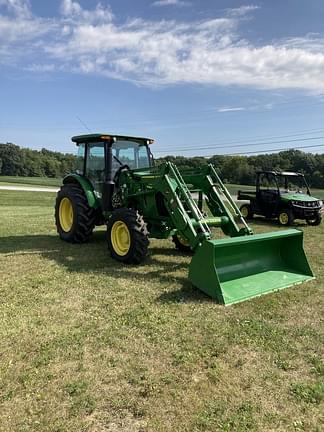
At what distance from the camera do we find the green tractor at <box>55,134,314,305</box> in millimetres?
5094

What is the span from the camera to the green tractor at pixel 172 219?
→ 5094 millimetres

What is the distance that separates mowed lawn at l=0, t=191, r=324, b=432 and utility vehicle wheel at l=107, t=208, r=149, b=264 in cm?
59

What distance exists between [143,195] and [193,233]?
179cm

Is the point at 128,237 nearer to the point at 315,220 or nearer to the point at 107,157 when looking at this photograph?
the point at 107,157

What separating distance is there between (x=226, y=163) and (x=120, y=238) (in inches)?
1709

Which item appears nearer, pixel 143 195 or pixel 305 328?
pixel 305 328

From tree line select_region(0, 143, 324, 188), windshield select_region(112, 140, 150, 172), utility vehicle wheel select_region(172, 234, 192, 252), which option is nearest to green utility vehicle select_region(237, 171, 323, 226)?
utility vehicle wheel select_region(172, 234, 192, 252)

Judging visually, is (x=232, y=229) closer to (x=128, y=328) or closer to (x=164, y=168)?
(x=164, y=168)

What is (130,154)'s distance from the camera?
8.14 m

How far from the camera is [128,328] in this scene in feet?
13.1

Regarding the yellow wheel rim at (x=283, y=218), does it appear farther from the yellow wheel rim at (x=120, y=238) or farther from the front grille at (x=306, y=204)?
the yellow wheel rim at (x=120, y=238)

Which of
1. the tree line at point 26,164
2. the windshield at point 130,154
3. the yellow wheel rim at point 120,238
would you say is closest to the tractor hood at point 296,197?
the windshield at point 130,154

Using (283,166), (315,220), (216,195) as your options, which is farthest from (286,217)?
(283,166)

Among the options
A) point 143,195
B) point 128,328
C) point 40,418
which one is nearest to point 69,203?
point 143,195
